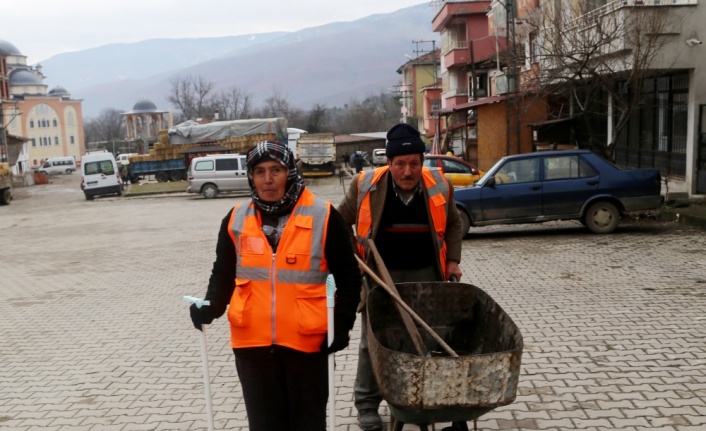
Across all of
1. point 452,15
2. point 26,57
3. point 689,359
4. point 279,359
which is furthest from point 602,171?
point 26,57

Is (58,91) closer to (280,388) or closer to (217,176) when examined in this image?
(217,176)

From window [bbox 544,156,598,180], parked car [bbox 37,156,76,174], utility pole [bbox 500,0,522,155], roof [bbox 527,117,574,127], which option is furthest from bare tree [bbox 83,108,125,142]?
window [bbox 544,156,598,180]

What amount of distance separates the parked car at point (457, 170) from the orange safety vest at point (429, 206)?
16.4 m

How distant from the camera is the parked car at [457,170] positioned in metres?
21.4

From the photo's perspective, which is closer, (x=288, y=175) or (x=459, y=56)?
(x=288, y=175)

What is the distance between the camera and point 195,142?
161 ft

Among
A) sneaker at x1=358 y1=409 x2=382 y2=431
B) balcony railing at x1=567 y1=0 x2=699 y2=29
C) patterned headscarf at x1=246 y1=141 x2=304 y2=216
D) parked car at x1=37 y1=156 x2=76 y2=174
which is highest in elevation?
balcony railing at x1=567 y1=0 x2=699 y2=29

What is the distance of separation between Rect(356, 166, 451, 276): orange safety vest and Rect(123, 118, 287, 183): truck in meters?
42.1

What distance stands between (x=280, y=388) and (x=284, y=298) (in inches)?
17.3

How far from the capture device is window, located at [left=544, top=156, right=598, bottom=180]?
1448 cm

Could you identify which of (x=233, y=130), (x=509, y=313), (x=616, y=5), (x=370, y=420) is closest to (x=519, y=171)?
(x=616, y=5)

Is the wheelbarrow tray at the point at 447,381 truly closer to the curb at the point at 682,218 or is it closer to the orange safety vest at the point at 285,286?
the orange safety vest at the point at 285,286

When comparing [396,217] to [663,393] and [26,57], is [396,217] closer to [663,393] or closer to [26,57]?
[663,393]

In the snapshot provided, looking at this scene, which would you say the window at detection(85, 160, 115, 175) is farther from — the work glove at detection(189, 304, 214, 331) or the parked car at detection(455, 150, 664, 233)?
the work glove at detection(189, 304, 214, 331)
